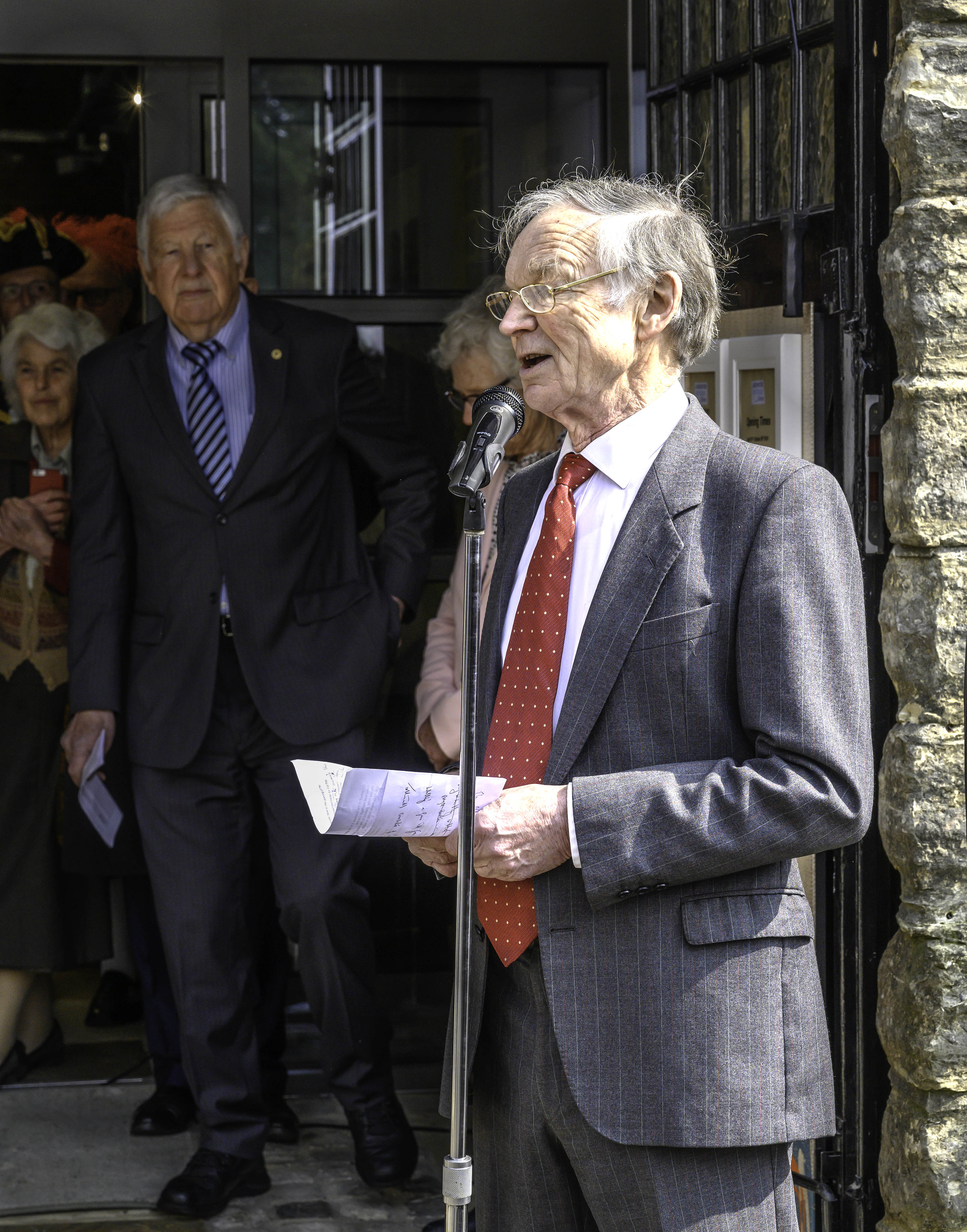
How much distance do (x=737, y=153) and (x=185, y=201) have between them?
4.47 feet

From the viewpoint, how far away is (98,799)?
3521 millimetres

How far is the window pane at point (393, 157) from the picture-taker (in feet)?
13.0

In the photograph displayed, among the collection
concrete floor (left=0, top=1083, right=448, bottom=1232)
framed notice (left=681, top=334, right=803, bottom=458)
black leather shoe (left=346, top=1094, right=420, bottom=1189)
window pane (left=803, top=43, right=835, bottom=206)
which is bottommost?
concrete floor (left=0, top=1083, right=448, bottom=1232)

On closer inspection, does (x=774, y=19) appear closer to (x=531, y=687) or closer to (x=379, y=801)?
(x=531, y=687)

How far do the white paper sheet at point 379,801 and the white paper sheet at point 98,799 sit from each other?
1.93m

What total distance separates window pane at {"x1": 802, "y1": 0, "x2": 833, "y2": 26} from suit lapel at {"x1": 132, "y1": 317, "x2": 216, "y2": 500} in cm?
161

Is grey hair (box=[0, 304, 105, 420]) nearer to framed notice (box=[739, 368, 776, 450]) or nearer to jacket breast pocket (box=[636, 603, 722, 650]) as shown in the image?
framed notice (box=[739, 368, 776, 450])

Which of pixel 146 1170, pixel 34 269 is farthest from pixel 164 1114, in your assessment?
pixel 34 269

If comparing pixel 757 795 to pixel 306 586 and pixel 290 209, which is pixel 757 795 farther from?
pixel 290 209

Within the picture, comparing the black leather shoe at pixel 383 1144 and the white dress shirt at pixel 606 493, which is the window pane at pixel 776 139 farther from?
the black leather shoe at pixel 383 1144

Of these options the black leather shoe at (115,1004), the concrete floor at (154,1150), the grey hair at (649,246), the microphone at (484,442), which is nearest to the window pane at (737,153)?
the grey hair at (649,246)

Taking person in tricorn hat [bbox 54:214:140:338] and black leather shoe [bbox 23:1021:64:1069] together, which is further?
person in tricorn hat [bbox 54:214:140:338]

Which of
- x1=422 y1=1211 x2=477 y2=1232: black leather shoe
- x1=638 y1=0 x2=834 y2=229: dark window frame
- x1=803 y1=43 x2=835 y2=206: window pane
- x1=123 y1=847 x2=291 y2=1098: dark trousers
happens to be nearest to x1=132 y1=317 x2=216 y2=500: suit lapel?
x1=123 y1=847 x2=291 y2=1098: dark trousers

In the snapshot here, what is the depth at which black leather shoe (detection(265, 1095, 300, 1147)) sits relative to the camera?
12.3ft
